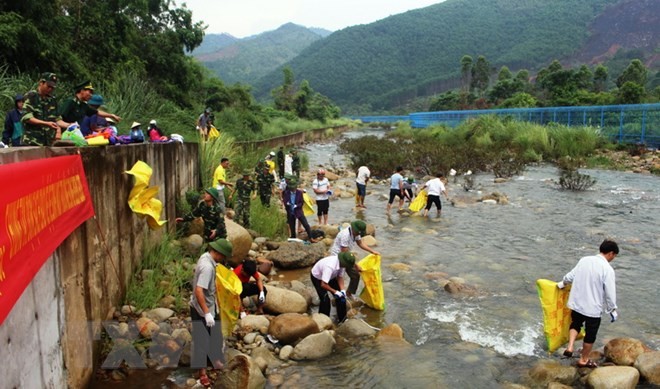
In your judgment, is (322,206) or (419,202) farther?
(419,202)

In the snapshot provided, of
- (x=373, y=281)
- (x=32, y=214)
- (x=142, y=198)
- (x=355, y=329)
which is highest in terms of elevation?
(x=32, y=214)

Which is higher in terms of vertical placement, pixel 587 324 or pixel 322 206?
pixel 322 206

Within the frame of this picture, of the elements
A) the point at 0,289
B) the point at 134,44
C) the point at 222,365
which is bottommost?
the point at 222,365

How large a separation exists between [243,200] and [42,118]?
505 cm

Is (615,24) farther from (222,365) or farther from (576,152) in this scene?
(222,365)

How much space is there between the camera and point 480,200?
640 inches

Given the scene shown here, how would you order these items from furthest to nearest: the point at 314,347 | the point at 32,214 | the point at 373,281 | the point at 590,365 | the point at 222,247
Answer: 1. the point at 373,281
2. the point at 314,347
3. the point at 590,365
4. the point at 222,247
5. the point at 32,214

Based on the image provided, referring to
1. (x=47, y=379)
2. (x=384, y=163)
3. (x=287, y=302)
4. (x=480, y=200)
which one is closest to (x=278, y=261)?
(x=287, y=302)

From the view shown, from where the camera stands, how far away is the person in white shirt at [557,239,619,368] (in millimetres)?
5273

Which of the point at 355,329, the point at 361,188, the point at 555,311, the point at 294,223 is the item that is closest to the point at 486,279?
the point at 555,311

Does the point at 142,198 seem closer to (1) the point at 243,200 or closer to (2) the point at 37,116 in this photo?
(2) the point at 37,116

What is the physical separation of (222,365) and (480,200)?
41.7 feet

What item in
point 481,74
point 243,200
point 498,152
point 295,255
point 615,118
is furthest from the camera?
point 481,74

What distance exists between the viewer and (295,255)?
9.15 meters
